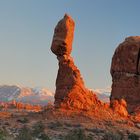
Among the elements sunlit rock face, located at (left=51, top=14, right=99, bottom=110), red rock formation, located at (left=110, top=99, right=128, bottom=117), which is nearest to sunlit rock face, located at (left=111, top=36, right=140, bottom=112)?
red rock formation, located at (left=110, top=99, right=128, bottom=117)

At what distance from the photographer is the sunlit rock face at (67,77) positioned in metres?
47.9

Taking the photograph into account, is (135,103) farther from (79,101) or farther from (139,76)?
(79,101)

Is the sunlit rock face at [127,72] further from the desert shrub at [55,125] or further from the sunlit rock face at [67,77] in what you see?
the desert shrub at [55,125]

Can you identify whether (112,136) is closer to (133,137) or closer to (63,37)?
(133,137)

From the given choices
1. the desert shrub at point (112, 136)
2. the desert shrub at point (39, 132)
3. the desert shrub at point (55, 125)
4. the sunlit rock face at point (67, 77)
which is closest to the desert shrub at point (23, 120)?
the desert shrub at point (39, 132)

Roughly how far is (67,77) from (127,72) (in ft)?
45.3

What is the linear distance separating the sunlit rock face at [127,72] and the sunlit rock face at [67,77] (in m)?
9.67

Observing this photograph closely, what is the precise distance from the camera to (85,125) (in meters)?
45.1

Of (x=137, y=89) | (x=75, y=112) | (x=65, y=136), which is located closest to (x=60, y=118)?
(x=75, y=112)

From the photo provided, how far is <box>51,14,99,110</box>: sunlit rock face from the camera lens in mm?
47938

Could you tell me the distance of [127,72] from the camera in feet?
197

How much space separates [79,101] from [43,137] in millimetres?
10167

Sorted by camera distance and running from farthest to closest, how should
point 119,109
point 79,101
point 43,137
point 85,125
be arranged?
point 119,109
point 79,101
point 85,125
point 43,137

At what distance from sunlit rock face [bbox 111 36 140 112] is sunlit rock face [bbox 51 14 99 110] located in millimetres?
9674
